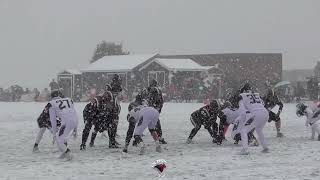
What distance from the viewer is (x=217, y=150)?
49.4ft

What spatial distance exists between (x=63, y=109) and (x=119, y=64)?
44.9 metres

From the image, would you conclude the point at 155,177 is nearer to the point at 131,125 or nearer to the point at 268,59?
the point at 131,125

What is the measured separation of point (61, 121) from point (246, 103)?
13.8 ft

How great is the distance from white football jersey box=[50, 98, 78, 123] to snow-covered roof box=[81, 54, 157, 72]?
1635 inches

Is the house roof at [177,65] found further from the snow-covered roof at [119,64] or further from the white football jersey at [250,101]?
the white football jersey at [250,101]

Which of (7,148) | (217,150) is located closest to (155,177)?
(217,150)

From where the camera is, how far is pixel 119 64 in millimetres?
58219

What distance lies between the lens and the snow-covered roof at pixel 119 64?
56306 mm

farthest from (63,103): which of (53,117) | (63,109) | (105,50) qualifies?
(105,50)

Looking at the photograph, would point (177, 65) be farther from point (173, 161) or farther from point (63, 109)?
point (173, 161)

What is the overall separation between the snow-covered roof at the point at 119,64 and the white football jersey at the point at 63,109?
4153 cm

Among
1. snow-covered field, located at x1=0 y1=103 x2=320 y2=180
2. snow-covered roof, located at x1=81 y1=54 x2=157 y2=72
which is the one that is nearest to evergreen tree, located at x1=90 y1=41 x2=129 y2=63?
snow-covered roof, located at x1=81 y1=54 x2=157 y2=72

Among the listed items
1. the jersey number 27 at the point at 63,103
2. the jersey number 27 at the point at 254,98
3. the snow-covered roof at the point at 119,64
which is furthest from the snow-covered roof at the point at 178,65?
the jersey number 27 at the point at 63,103

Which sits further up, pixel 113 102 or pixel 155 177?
pixel 113 102
